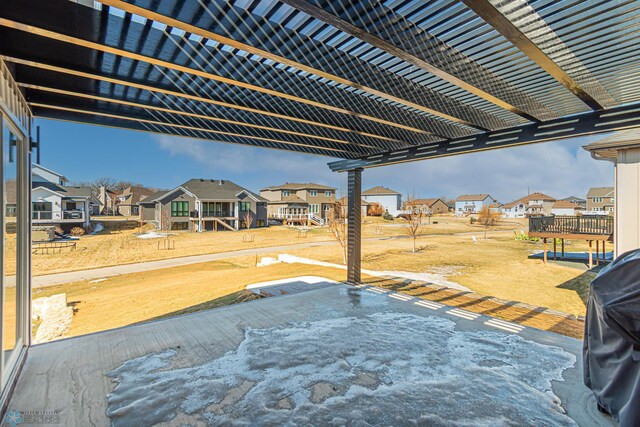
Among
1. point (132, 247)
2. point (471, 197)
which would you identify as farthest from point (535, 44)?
point (471, 197)

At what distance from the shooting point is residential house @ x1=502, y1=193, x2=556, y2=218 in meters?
48.4

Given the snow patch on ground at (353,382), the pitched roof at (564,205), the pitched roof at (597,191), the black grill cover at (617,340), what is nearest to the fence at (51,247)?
the snow patch on ground at (353,382)

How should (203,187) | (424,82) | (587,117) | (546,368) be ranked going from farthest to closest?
1. (203,187)
2. (587,117)
3. (424,82)
4. (546,368)

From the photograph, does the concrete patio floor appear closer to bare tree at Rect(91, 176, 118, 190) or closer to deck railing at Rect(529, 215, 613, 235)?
deck railing at Rect(529, 215, 613, 235)

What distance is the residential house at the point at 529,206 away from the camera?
159 ft

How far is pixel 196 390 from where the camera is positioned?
2727 mm

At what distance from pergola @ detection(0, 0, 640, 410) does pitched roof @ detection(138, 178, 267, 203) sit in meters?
22.4

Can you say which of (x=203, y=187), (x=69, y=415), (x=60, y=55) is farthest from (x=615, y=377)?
(x=203, y=187)

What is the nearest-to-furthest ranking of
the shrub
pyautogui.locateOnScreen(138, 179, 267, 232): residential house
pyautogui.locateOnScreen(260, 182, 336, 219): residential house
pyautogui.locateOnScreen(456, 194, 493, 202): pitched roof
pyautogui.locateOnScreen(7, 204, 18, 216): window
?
pyautogui.locateOnScreen(7, 204, 18, 216): window
the shrub
pyautogui.locateOnScreen(138, 179, 267, 232): residential house
pyautogui.locateOnScreen(260, 182, 336, 219): residential house
pyautogui.locateOnScreen(456, 194, 493, 202): pitched roof

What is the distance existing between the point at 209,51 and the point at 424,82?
7.73 feet

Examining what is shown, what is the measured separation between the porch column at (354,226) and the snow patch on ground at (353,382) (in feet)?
9.18

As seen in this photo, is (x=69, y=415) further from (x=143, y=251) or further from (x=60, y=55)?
(x=143, y=251)

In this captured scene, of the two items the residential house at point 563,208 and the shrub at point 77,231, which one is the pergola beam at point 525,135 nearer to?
the shrub at point 77,231

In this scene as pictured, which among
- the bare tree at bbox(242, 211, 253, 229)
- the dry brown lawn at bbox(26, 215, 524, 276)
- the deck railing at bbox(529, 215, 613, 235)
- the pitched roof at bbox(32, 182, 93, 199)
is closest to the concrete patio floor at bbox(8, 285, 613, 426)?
the deck railing at bbox(529, 215, 613, 235)
